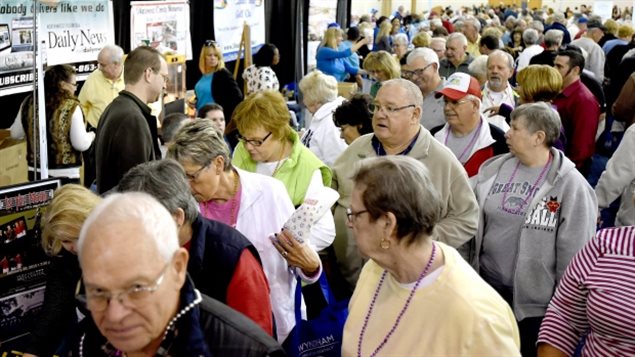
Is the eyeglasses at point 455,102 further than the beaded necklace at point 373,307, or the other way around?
the eyeglasses at point 455,102

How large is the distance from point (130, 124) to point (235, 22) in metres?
5.96

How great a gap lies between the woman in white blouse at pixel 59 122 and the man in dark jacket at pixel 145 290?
400cm

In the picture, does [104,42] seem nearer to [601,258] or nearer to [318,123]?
[318,123]

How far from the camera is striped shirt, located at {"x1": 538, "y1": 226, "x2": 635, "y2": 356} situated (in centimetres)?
211

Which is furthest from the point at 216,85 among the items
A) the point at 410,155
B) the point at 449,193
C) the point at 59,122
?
the point at 449,193

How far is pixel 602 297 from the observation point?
2148 mm

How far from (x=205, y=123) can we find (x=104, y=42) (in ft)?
15.0

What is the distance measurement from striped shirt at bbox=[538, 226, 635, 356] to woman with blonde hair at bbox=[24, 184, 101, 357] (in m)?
1.67

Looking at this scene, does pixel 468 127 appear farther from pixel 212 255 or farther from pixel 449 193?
pixel 212 255

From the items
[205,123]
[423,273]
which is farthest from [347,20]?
[423,273]

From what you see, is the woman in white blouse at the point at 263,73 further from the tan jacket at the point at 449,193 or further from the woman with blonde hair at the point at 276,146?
the tan jacket at the point at 449,193

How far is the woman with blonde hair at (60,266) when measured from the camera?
2.64 metres

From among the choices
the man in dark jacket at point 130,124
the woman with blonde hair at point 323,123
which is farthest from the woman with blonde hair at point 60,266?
the woman with blonde hair at point 323,123

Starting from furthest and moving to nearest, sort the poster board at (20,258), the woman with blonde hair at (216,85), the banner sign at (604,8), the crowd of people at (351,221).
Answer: the banner sign at (604,8), the woman with blonde hair at (216,85), the poster board at (20,258), the crowd of people at (351,221)
